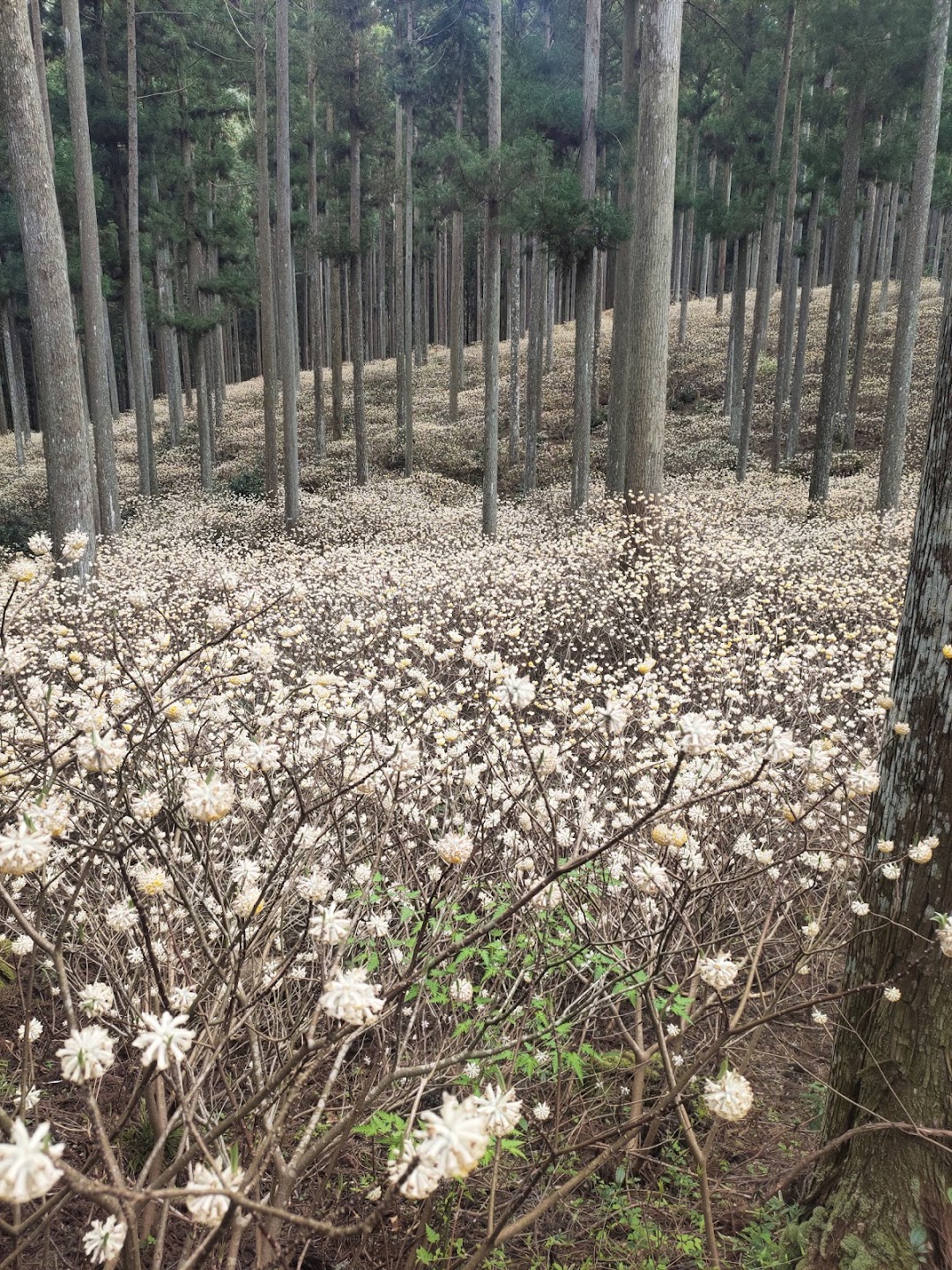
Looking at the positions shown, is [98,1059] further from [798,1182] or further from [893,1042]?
[798,1182]

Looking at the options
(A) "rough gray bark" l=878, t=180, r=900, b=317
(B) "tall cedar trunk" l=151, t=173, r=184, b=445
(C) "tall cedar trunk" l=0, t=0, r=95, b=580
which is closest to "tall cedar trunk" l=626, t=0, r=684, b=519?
(C) "tall cedar trunk" l=0, t=0, r=95, b=580

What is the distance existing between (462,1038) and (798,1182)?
3.52 ft

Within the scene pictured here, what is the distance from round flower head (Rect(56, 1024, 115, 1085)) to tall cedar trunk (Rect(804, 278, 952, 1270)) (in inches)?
65.3

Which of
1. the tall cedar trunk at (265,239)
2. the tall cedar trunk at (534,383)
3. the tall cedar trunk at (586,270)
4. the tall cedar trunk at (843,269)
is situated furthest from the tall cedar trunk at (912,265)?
the tall cedar trunk at (265,239)

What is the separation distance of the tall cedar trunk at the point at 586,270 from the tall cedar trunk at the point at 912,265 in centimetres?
476

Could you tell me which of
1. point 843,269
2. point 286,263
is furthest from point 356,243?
point 843,269

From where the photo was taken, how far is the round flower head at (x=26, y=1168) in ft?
2.61

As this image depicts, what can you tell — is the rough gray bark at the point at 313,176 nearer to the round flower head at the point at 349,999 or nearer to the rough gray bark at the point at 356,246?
the rough gray bark at the point at 356,246

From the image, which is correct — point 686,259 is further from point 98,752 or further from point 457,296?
point 98,752

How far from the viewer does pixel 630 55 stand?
14.3 m

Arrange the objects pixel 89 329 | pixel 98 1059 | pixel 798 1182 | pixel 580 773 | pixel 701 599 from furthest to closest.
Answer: pixel 89 329 → pixel 701 599 → pixel 580 773 → pixel 798 1182 → pixel 98 1059

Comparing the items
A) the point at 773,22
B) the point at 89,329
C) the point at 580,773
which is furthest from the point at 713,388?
the point at 580,773

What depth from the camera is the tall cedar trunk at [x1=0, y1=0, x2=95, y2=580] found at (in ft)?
25.0

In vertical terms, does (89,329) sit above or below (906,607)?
above
